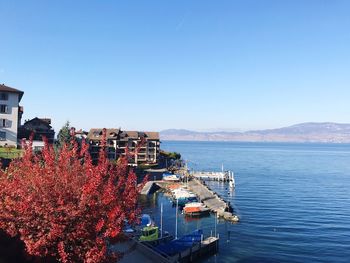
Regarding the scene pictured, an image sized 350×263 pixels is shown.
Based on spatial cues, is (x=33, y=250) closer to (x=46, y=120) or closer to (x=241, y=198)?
(x=241, y=198)

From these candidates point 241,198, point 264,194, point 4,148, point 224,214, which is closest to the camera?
point 224,214

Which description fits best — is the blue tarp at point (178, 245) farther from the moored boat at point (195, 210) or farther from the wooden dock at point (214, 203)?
the moored boat at point (195, 210)

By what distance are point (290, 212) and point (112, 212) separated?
61.6 metres

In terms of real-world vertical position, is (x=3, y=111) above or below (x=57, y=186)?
above

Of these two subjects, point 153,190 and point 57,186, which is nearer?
point 57,186

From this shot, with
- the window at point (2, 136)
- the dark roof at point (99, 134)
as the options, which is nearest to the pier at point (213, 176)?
the dark roof at point (99, 134)

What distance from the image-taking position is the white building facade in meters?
75.2

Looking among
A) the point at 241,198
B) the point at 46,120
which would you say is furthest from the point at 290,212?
the point at 46,120

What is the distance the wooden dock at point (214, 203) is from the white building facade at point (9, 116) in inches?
1655

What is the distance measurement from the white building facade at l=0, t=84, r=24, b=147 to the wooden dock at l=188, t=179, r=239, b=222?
1655 inches

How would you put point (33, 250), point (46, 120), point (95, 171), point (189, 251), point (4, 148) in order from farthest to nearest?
1. point (46, 120)
2. point (4, 148)
3. point (189, 251)
4. point (95, 171)
5. point (33, 250)

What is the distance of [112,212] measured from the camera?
17.8m

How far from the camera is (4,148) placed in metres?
71.3

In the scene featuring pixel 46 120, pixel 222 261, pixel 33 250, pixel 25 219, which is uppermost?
pixel 46 120
